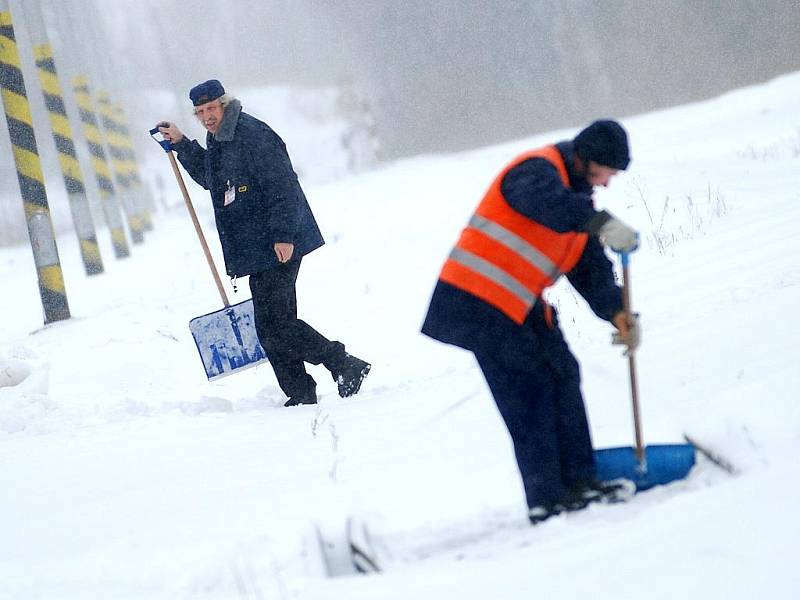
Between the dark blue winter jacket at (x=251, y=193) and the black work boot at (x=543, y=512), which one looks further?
the dark blue winter jacket at (x=251, y=193)

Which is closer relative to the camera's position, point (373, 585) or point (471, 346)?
point (373, 585)

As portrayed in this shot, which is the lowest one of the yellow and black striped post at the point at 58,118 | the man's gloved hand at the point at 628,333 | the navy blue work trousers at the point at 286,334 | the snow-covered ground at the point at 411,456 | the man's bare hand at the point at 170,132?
the snow-covered ground at the point at 411,456

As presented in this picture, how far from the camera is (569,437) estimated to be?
340 cm

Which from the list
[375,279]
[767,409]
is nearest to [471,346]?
[767,409]

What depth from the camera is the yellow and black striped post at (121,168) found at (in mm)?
19141

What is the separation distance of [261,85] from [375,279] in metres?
35.9

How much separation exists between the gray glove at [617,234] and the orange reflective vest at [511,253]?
186 mm

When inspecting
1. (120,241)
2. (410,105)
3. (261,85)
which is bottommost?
(120,241)

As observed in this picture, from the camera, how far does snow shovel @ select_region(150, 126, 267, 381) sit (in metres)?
5.64

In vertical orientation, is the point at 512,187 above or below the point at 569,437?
above

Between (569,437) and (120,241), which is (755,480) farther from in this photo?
(120,241)

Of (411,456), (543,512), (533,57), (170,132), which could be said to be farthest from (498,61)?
(543,512)

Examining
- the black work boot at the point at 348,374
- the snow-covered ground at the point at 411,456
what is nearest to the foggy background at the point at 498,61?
the snow-covered ground at the point at 411,456

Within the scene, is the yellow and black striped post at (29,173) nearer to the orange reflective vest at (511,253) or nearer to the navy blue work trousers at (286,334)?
the navy blue work trousers at (286,334)
